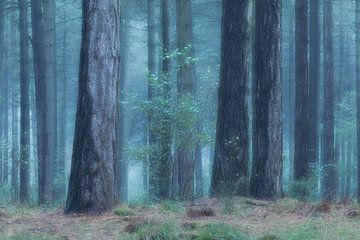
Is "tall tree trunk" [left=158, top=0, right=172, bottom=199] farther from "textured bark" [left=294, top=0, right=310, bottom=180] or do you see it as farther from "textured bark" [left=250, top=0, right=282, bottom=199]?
"textured bark" [left=294, top=0, right=310, bottom=180]

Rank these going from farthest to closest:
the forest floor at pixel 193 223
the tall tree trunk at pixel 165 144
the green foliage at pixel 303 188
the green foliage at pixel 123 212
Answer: the tall tree trunk at pixel 165 144 → the green foliage at pixel 303 188 → the green foliage at pixel 123 212 → the forest floor at pixel 193 223

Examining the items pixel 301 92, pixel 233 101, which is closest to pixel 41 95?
pixel 301 92

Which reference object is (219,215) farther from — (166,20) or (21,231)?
(166,20)

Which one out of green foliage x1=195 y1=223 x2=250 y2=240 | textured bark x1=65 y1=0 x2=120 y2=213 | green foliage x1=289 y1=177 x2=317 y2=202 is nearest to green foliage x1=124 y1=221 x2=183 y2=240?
green foliage x1=195 y1=223 x2=250 y2=240

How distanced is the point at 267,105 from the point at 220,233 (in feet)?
20.8

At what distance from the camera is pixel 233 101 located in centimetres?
1332

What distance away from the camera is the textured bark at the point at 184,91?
16531 millimetres

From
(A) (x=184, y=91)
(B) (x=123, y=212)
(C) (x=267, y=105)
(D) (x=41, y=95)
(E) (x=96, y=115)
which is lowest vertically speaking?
(B) (x=123, y=212)

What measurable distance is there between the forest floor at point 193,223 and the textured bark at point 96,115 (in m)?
0.37

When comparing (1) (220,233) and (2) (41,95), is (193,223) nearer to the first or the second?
(1) (220,233)

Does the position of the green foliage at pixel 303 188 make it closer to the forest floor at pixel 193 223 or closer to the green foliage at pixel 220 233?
the forest floor at pixel 193 223

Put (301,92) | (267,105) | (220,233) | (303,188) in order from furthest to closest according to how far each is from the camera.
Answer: (301,92)
(303,188)
(267,105)
(220,233)

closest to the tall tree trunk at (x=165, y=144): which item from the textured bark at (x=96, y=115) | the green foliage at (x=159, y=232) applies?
the textured bark at (x=96, y=115)

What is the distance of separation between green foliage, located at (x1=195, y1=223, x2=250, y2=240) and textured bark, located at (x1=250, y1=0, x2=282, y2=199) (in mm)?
5778
